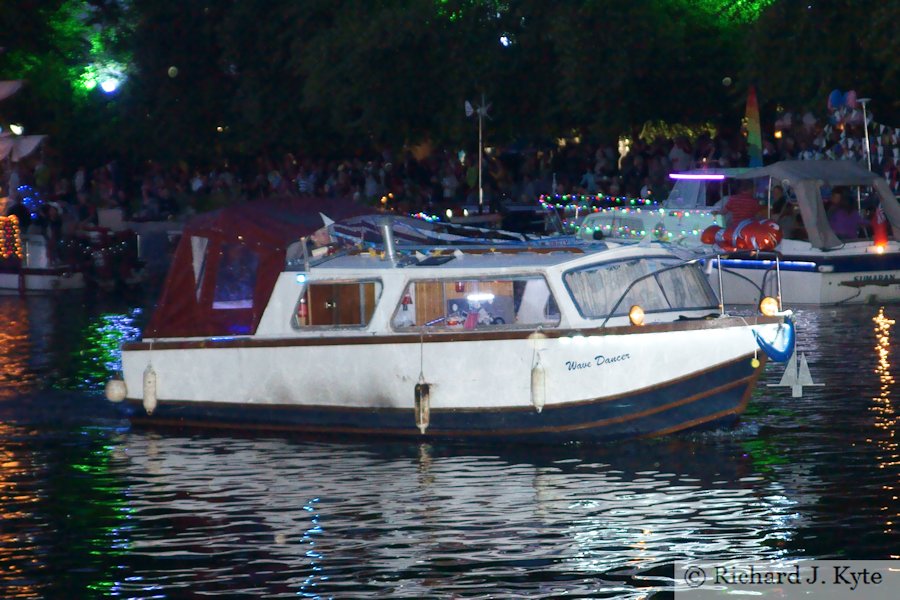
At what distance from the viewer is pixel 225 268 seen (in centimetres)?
1928

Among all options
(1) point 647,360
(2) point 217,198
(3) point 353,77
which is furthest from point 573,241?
(2) point 217,198

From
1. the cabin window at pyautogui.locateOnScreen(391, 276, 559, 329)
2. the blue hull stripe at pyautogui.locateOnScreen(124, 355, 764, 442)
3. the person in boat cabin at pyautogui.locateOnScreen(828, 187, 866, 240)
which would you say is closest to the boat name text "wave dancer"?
the blue hull stripe at pyautogui.locateOnScreen(124, 355, 764, 442)

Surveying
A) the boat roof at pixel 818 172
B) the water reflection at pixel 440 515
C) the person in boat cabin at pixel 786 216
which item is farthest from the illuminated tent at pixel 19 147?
the water reflection at pixel 440 515

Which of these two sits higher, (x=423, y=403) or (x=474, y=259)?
(x=474, y=259)

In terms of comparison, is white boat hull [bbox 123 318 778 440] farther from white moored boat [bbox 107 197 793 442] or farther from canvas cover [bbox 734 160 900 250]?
canvas cover [bbox 734 160 900 250]

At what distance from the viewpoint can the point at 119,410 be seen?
20797 mm

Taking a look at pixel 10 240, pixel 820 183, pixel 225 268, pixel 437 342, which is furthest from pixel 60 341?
pixel 820 183

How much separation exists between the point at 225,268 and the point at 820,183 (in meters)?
15.0

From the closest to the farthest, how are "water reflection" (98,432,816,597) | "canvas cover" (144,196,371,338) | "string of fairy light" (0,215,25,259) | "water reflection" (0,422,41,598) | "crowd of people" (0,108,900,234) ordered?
"water reflection" (98,432,816,597) < "water reflection" (0,422,41,598) < "canvas cover" (144,196,371,338) < "crowd of people" (0,108,900,234) < "string of fairy light" (0,215,25,259)

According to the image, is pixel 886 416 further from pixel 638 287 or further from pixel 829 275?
pixel 829 275

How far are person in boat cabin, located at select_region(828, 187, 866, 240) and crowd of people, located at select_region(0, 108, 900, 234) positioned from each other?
9.99 feet

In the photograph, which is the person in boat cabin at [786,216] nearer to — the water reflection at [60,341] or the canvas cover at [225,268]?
the water reflection at [60,341]

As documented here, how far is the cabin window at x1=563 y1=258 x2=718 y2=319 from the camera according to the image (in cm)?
1766

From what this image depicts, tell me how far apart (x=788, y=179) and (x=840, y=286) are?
2.22 meters
